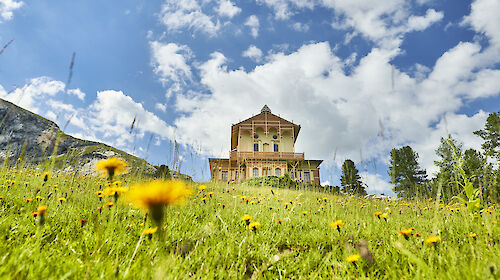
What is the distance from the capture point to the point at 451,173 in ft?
12.2

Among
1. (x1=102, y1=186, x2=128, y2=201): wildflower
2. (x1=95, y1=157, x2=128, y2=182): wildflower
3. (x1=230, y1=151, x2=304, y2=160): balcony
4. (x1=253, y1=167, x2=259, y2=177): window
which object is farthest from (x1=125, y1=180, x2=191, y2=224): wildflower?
(x1=230, y1=151, x2=304, y2=160): balcony

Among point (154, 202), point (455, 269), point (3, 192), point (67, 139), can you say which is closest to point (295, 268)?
point (455, 269)

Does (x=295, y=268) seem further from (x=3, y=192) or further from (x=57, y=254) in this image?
(x=3, y=192)

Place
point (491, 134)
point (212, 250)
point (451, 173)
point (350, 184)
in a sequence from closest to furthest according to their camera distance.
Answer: point (212, 250) < point (451, 173) < point (350, 184) < point (491, 134)

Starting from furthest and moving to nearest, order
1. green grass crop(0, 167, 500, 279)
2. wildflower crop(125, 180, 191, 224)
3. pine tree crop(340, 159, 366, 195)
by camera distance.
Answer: pine tree crop(340, 159, 366, 195) < green grass crop(0, 167, 500, 279) < wildflower crop(125, 180, 191, 224)

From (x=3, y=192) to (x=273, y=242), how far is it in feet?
12.0

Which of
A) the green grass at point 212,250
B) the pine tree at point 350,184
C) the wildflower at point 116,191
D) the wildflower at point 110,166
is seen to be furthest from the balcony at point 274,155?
the wildflower at point 110,166

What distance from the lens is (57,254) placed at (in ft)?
5.81

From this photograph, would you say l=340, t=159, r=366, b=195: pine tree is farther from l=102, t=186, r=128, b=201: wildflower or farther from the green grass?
l=102, t=186, r=128, b=201: wildflower

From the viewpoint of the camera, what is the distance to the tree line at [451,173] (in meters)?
2.81

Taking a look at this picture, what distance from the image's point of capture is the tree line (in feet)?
9.22

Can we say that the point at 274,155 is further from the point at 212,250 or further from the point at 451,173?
the point at 212,250

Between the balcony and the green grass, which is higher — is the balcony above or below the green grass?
above

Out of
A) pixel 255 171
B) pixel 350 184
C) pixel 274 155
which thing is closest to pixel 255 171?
pixel 255 171
